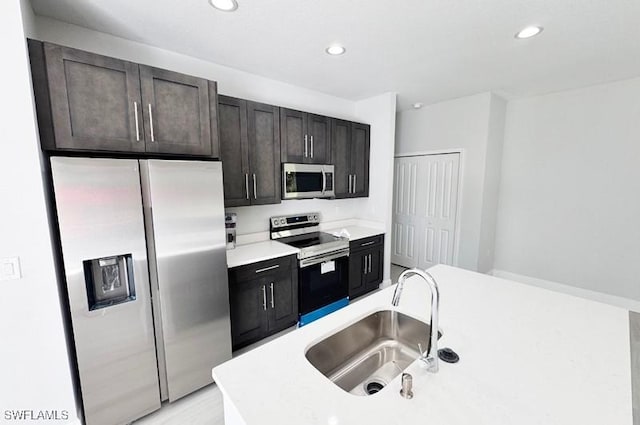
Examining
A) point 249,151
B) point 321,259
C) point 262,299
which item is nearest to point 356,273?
point 321,259

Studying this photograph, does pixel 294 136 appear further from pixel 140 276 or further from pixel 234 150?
pixel 140 276

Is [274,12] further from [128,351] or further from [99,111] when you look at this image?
[128,351]

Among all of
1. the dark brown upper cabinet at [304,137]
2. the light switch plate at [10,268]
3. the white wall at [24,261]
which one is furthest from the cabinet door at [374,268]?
the light switch plate at [10,268]

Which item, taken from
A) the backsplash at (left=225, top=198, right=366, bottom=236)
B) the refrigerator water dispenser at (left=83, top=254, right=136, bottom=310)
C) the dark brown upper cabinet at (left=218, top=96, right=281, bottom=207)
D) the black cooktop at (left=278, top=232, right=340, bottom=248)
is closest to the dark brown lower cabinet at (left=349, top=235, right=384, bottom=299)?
the black cooktop at (left=278, top=232, right=340, bottom=248)

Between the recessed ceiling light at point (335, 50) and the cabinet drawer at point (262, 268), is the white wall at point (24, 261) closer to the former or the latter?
the cabinet drawer at point (262, 268)

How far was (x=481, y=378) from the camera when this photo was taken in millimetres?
933

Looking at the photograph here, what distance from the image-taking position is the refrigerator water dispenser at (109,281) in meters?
1.54

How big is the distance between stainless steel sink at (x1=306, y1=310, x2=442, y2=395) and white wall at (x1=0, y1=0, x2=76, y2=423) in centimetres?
154

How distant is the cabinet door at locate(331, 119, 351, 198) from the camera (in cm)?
326

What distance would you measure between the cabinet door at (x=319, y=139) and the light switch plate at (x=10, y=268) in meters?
2.40

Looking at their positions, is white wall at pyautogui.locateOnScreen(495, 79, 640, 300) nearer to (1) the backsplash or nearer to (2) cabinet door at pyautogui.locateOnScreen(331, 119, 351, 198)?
(1) the backsplash

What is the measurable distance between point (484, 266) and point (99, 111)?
4711mm

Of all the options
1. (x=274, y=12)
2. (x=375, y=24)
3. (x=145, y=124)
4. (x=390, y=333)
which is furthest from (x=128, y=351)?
(x=375, y=24)

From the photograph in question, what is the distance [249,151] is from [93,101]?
1.22m
